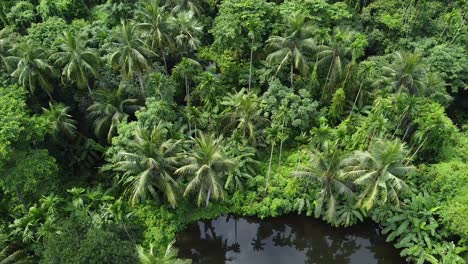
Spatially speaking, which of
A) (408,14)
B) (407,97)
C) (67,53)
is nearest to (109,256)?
(67,53)

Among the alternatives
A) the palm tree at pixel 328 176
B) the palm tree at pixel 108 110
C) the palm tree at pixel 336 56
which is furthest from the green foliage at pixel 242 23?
the palm tree at pixel 328 176

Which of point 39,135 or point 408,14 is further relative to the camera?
→ point 408,14

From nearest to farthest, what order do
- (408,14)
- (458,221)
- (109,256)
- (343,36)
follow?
(109,256)
(458,221)
(343,36)
(408,14)

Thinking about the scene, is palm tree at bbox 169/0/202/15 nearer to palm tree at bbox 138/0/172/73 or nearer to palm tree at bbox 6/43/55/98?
palm tree at bbox 138/0/172/73

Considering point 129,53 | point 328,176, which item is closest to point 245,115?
point 328,176

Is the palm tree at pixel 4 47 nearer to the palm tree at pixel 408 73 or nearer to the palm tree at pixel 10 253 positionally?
the palm tree at pixel 10 253

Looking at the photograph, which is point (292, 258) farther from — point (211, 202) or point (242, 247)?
point (211, 202)

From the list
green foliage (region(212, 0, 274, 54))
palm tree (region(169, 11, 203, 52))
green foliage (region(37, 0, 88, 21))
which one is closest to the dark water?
green foliage (region(212, 0, 274, 54))

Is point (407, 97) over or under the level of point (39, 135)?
over
